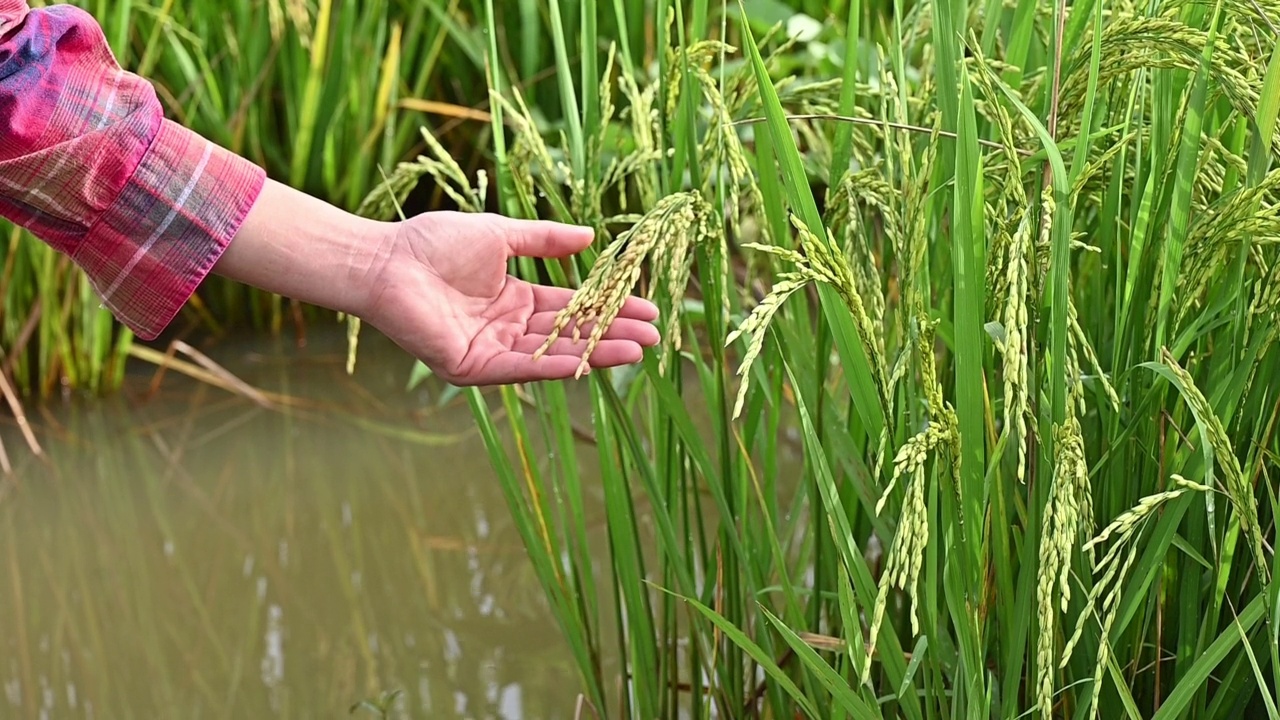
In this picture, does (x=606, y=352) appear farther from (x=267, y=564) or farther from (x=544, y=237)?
(x=267, y=564)

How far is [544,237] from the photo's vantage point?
1.10 m

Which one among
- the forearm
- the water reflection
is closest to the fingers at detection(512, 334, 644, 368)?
the forearm

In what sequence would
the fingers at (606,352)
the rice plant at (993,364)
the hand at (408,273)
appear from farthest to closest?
the hand at (408,273) → the fingers at (606,352) → the rice plant at (993,364)

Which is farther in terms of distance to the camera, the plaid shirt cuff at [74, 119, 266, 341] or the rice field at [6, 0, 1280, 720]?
the plaid shirt cuff at [74, 119, 266, 341]

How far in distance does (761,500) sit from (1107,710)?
31 cm

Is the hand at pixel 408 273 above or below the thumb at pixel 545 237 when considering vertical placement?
below

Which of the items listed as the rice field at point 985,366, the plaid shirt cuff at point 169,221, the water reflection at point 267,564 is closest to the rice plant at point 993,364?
the rice field at point 985,366

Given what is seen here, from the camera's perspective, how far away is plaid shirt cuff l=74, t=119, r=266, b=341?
1150mm

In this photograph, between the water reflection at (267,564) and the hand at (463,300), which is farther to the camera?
the water reflection at (267,564)

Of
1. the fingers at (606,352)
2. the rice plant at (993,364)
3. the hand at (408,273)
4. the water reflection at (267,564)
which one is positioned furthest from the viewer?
the water reflection at (267,564)

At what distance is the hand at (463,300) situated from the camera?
1140 mm

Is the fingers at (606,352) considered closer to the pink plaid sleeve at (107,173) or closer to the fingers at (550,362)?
the fingers at (550,362)

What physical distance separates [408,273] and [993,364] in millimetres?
512

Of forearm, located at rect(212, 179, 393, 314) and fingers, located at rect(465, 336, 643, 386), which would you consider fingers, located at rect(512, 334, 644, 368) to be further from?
forearm, located at rect(212, 179, 393, 314)
